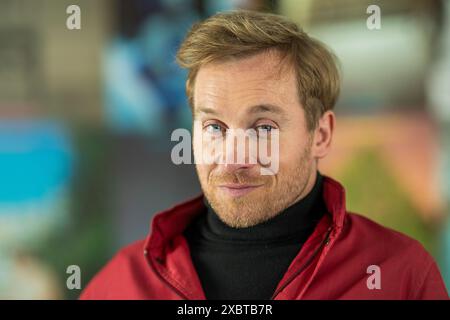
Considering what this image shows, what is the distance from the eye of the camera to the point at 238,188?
57.4 inches

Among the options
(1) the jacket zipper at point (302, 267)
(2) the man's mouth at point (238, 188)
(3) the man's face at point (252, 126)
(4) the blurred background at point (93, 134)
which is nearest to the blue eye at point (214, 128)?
(3) the man's face at point (252, 126)

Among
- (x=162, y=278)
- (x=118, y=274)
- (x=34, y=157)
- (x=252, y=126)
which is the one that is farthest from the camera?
(x=34, y=157)

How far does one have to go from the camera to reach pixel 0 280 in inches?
95.6

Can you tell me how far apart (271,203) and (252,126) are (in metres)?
0.21

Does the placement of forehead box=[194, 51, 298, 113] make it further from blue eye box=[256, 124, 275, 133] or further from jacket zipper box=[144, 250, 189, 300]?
jacket zipper box=[144, 250, 189, 300]

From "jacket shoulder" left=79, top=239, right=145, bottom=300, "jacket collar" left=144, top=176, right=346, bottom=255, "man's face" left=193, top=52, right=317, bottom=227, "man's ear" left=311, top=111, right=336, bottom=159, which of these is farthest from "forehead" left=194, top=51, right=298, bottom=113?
"jacket shoulder" left=79, top=239, right=145, bottom=300

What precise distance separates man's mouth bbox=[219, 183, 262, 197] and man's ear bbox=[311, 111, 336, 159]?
8.4 inches

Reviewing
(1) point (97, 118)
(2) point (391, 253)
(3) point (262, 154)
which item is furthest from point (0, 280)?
(2) point (391, 253)

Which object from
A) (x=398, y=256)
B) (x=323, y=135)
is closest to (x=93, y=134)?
(x=323, y=135)

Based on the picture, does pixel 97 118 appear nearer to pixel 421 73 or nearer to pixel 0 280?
pixel 0 280

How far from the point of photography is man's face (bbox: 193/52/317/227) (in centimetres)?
142

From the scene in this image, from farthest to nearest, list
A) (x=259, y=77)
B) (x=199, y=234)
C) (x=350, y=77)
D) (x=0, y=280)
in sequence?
(x=0, y=280) < (x=350, y=77) < (x=199, y=234) < (x=259, y=77)

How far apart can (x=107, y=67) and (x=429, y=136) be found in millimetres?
1366

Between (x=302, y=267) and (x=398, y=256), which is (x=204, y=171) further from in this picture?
(x=398, y=256)
